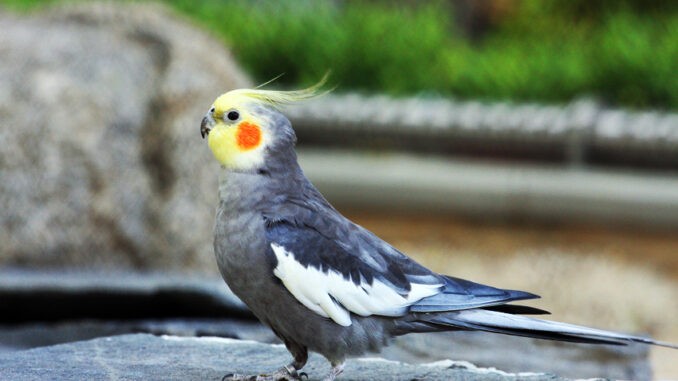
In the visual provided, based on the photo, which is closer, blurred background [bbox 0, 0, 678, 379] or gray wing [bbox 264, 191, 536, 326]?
gray wing [bbox 264, 191, 536, 326]

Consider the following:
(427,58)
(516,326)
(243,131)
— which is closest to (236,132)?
(243,131)

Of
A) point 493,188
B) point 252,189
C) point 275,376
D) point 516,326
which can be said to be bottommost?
point 275,376

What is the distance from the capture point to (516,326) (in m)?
2.12

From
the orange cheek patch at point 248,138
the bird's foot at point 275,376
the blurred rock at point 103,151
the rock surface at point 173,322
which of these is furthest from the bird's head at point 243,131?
the blurred rock at point 103,151

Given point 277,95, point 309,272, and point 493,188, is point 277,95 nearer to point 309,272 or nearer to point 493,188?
point 309,272

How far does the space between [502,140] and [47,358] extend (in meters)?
4.35

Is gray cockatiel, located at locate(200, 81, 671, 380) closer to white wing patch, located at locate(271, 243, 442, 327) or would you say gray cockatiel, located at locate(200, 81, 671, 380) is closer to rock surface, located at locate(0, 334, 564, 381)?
white wing patch, located at locate(271, 243, 442, 327)

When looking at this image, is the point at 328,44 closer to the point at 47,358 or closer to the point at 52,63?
the point at 52,63

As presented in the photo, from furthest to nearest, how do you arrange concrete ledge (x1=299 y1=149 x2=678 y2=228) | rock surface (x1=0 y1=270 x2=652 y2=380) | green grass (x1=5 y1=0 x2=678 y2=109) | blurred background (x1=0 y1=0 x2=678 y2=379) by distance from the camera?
green grass (x1=5 y1=0 x2=678 y2=109), concrete ledge (x1=299 y1=149 x2=678 y2=228), blurred background (x1=0 y1=0 x2=678 y2=379), rock surface (x1=0 y1=270 x2=652 y2=380)

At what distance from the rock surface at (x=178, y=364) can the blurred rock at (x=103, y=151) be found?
1.56 meters

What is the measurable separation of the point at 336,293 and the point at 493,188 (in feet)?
14.1

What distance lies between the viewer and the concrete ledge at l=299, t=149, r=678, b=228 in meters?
6.13

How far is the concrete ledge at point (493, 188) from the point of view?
6.13m

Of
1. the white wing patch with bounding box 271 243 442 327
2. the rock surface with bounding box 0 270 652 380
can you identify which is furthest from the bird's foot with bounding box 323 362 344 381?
the rock surface with bounding box 0 270 652 380
